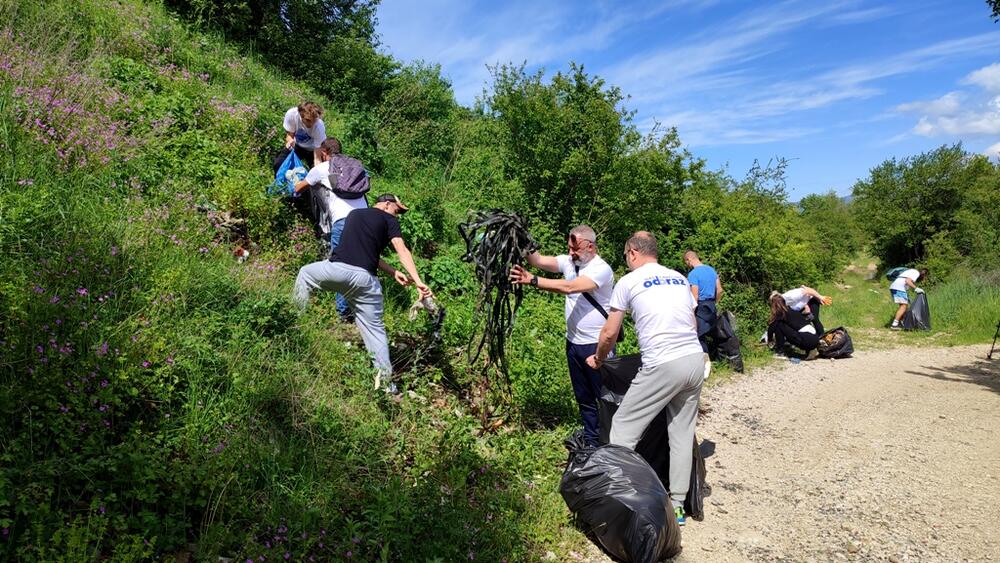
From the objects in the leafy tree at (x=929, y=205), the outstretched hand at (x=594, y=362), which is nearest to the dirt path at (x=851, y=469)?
the outstretched hand at (x=594, y=362)

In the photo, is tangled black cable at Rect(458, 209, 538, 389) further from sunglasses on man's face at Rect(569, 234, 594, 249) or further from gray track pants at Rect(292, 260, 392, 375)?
gray track pants at Rect(292, 260, 392, 375)

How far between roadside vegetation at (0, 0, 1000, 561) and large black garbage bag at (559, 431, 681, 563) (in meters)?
0.29

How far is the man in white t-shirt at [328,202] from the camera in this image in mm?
5668

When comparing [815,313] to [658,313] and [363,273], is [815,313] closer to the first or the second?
[658,313]

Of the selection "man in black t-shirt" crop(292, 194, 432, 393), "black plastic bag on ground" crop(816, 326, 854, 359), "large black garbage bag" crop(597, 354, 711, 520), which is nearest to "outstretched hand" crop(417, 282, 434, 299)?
"man in black t-shirt" crop(292, 194, 432, 393)

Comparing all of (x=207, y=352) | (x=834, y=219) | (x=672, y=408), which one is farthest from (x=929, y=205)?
(x=207, y=352)

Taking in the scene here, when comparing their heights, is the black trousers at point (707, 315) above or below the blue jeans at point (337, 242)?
below

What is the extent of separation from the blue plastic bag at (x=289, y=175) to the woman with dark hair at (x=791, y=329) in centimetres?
838

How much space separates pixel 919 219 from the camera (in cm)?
2850

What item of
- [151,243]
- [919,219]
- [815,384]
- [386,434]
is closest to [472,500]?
[386,434]

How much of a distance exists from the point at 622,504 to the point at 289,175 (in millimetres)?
A: 5165

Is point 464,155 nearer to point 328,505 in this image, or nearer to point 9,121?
point 9,121

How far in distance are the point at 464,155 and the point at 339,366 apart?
25.7 ft

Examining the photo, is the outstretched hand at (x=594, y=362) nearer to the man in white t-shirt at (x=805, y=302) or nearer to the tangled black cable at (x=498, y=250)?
the tangled black cable at (x=498, y=250)
